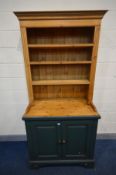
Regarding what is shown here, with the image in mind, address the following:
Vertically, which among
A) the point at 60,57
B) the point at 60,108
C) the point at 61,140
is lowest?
the point at 61,140

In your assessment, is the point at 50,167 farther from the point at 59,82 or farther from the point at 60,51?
the point at 60,51

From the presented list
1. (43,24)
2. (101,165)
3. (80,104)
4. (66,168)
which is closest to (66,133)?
(80,104)

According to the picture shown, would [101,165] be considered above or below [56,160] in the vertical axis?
below

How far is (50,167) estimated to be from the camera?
6.31ft

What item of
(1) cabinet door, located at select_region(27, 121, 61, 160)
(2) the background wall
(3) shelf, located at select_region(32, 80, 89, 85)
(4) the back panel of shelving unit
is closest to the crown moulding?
(4) the back panel of shelving unit

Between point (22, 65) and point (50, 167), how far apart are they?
5.08ft

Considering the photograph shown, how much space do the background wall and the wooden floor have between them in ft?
1.20

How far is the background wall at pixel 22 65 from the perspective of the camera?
176cm

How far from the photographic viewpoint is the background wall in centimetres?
176

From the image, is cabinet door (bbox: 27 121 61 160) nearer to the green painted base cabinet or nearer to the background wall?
the green painted base cabinet

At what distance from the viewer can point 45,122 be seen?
164 cm

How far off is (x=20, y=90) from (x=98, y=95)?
1.26 meters

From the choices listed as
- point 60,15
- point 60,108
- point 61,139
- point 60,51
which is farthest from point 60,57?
point 61,139

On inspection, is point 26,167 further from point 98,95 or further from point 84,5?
point 84,5
